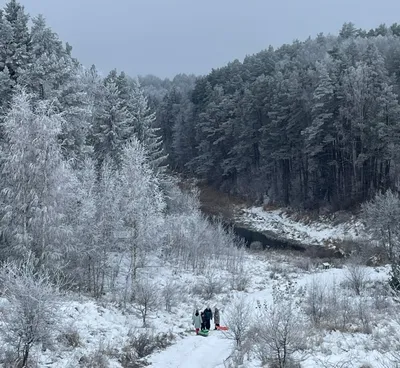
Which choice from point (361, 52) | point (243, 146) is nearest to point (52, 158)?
point (361, 52)

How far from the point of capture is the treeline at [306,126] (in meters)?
48.7

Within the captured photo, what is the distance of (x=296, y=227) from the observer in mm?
53312

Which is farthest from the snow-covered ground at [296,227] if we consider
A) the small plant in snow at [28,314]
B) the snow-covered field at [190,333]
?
the small plant in snow at [28,314]

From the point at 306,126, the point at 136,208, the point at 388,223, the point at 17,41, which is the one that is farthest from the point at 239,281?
the point at 306,126

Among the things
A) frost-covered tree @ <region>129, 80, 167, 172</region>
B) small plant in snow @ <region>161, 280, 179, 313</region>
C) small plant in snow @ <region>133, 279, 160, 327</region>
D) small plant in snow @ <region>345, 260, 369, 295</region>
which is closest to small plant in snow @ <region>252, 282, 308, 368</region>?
small plant in snow @ <region>133, 279, 160, 327</region>

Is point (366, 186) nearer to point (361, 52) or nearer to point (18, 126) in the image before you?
point (361, 52)

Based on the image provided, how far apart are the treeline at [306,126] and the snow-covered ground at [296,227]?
3052 mm

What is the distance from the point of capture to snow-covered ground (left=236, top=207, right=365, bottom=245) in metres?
45.1

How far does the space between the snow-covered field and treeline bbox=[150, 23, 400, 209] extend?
22.0m

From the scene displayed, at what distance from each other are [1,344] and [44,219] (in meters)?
7.44

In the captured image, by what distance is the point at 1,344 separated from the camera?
13.3 metres

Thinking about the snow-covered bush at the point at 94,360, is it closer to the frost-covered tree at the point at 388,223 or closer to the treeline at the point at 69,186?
the treeline at the point at 69,186

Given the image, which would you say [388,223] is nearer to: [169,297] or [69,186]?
[169,297]

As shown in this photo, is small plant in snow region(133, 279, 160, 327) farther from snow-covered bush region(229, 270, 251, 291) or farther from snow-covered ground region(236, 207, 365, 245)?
snow-covered ground region(236, 207, 365, 245)
